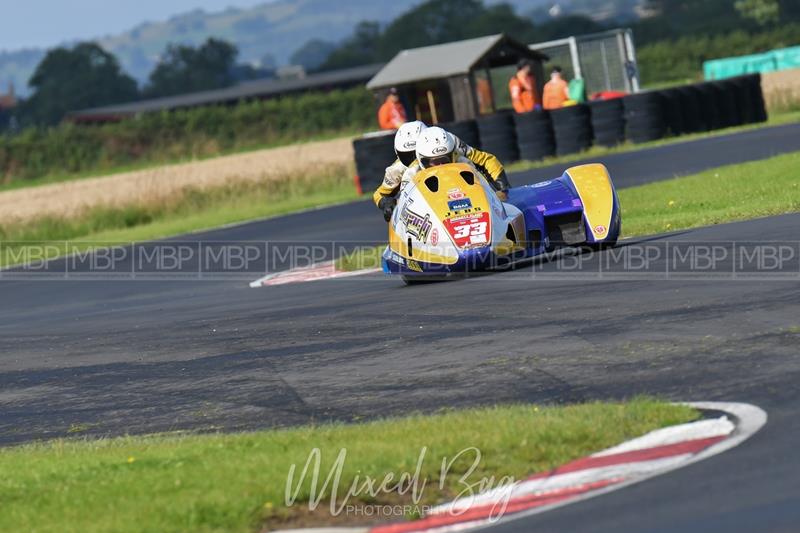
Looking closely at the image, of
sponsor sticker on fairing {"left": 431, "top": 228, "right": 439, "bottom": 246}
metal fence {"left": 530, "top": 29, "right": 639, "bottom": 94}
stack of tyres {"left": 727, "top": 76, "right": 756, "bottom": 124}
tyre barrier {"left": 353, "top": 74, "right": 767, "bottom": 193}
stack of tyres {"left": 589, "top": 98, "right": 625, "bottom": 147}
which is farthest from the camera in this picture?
metal fence {"left": 530, "top": 29, "right": 639, "bottom": 94}

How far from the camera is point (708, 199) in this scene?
1645 centimetres

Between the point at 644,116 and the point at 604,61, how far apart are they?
36.1ft

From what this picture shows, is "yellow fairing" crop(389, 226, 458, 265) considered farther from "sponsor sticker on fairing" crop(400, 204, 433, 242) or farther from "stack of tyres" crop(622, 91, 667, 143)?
"stack of tyres" crop(622, 91, 667, 143)

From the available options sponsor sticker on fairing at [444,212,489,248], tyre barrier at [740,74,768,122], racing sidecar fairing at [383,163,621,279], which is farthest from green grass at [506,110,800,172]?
sponsor sticker on fairing at [444,212,489,248]

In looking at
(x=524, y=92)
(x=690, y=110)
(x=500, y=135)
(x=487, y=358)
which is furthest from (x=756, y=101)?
(x=487, y=358)

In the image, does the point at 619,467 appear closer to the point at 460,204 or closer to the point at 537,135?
the point at 460,204

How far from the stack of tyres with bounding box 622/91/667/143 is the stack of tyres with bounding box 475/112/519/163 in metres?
2.12

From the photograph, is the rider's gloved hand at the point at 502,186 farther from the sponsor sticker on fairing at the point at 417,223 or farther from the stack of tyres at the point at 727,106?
the stack of tyres at the point at 727,106

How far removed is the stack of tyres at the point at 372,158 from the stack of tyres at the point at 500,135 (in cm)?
169

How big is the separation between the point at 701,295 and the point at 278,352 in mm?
2829

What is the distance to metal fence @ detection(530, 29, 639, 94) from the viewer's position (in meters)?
37.4

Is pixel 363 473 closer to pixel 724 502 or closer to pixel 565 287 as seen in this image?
pixel 724 502

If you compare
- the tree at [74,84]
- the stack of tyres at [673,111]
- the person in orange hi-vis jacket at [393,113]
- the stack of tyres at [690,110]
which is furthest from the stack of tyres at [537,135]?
the tree at [74,84]

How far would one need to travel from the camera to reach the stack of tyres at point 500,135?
26.8 metres
